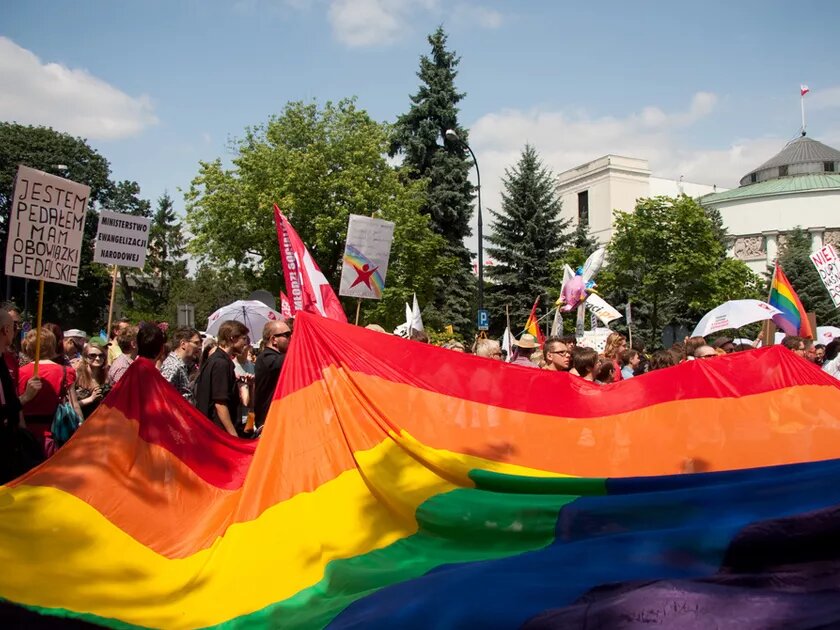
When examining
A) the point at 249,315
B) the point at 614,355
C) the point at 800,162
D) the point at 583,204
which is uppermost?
the point at 800,162

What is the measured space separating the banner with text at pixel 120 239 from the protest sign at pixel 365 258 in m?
2.84

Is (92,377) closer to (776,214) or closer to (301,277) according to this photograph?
(301,277)

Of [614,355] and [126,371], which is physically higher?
[614,355]

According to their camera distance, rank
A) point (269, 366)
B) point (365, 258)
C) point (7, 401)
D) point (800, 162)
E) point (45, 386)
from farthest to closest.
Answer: point (800, 162) < point (365, 258) < point (269, 366) < point (45, 386) < point (7, 401)

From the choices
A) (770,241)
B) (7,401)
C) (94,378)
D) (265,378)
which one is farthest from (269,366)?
(770,241)

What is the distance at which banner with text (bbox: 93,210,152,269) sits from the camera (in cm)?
1122

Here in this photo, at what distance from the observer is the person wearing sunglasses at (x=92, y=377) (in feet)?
26.3

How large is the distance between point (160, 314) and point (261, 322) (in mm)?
56994

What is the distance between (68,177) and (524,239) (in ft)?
99.3

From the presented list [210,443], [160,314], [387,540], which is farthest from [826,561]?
[160,314]

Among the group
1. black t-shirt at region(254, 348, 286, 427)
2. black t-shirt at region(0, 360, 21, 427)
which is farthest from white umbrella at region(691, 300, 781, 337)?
black t-shirt at region(0, 360, 21, 427)

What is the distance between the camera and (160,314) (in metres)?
69.2

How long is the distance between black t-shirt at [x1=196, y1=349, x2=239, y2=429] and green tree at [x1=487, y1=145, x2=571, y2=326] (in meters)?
41.0

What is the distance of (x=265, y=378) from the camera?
288 inches
